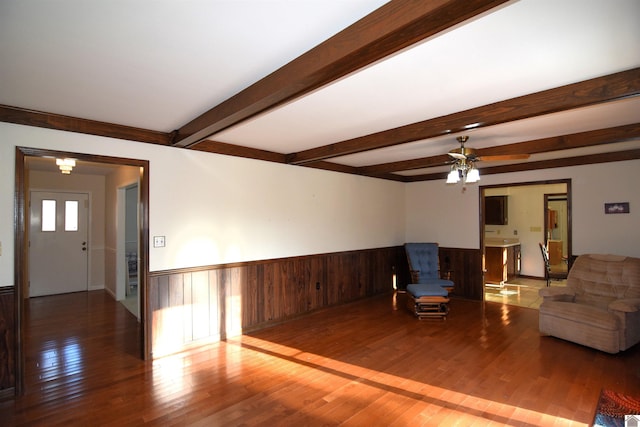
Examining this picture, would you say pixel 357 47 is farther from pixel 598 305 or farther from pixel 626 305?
pixel 598 305

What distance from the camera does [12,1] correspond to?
55.5 inches

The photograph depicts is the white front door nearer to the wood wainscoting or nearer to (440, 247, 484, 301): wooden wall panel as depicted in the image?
the wood wainscoting

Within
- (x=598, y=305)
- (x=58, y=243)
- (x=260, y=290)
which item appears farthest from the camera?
(x=58, y=243)

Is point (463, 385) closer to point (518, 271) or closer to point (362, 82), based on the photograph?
point (362, 82)

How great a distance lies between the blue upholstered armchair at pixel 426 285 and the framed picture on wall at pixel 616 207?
241cm

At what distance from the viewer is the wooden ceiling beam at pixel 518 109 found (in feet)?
7.13

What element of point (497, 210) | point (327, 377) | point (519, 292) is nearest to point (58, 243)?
point (327, 377)

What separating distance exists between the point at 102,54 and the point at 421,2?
5.81ft

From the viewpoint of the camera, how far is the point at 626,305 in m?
3.49

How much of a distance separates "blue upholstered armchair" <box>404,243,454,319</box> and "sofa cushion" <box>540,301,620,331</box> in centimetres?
127

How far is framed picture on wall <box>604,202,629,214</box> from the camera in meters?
4.48

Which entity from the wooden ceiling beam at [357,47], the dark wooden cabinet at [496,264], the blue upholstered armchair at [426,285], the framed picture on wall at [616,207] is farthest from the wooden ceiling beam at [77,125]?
the dark wooden cabinet at [496,264]

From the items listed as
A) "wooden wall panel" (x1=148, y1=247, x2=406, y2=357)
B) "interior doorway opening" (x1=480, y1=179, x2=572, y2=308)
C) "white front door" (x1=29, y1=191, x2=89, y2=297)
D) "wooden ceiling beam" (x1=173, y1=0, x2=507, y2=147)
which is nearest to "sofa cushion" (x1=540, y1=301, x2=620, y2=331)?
"interior doorway opening" (x1=480, y1=179, x2=572, y2=308)

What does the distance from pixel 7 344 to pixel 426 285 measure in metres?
4.93
